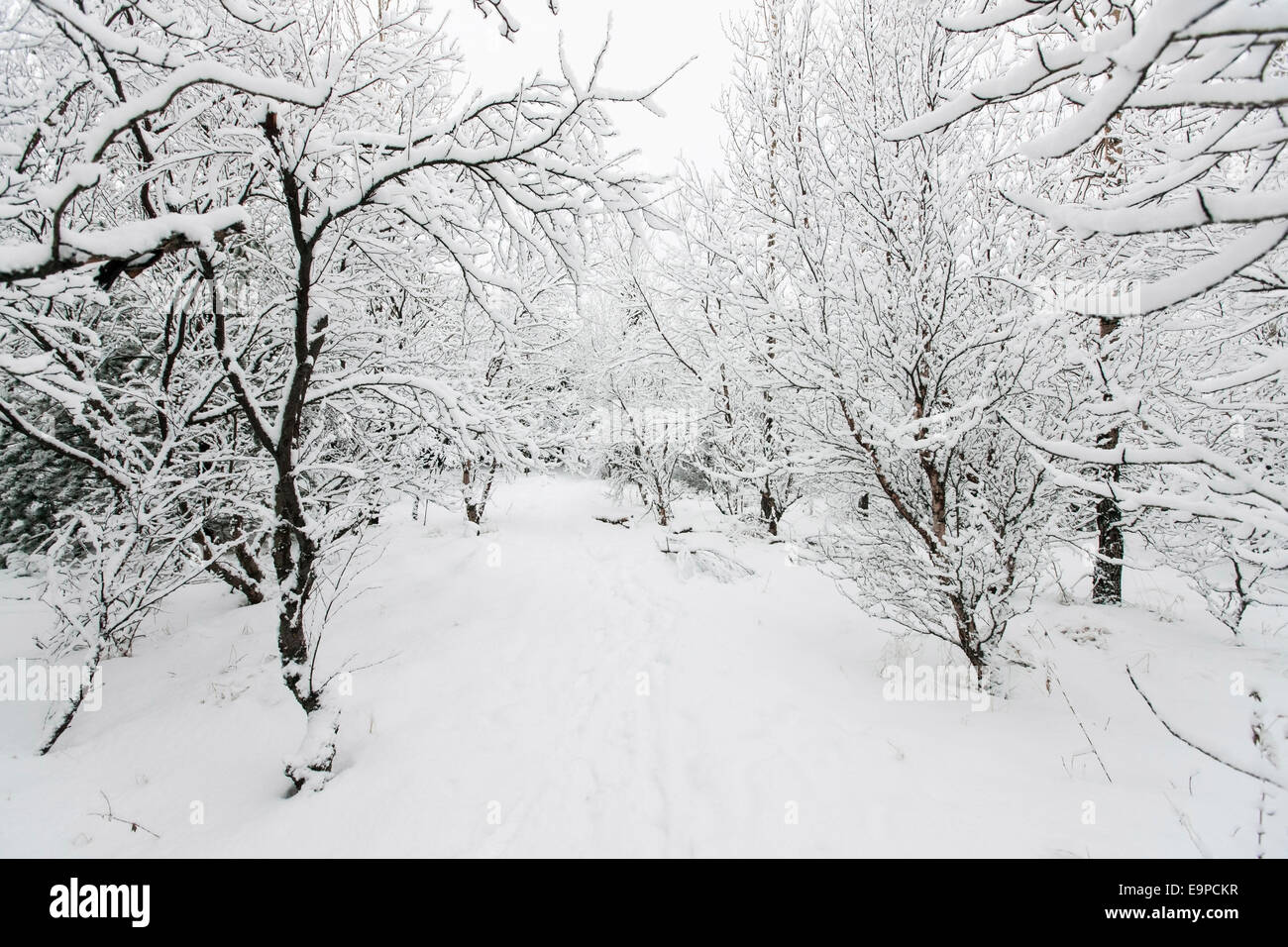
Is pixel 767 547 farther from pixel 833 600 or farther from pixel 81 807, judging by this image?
pixel 81 807

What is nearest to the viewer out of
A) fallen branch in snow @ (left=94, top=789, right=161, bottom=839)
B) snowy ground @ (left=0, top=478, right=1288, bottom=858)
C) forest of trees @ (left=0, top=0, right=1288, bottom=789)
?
snowy ground @ (left=0, top=478, right=1288, bottom=858)

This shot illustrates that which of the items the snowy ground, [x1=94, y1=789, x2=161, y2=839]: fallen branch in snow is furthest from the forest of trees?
[x1=94, y1=789, x2=161, y2=839]: fallen branch in snow

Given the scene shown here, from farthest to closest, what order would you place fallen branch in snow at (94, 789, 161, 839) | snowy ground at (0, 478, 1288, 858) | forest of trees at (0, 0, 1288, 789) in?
fallen branch in snow at (94, 789, 161, 839) → forest of trees at (0, 0, 1288, 789) → snowy ground at (0, 478, 1288, 858)

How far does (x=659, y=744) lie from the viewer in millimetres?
3406

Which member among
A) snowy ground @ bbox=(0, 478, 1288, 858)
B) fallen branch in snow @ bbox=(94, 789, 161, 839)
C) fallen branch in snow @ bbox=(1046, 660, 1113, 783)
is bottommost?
fallen branch in snow @ bbox=(94, 789, 161, 839)

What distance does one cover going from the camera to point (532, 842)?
8.55 ft

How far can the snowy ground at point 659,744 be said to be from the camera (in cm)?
246

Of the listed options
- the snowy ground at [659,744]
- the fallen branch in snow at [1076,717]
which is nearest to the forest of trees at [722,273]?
the fallen branch in snow at [1076,717]

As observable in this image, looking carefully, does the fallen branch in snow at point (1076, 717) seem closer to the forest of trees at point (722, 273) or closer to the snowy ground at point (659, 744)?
the snowy ground at point (659, 744)

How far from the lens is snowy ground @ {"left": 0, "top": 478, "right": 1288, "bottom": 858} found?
8.09ft

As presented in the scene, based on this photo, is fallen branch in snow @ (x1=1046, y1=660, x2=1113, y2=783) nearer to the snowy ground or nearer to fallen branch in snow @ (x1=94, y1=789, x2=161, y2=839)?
A: the snowy ground

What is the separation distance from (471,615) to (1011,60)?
719cm

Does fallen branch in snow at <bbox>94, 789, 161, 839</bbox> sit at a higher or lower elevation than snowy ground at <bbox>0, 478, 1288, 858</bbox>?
lower
